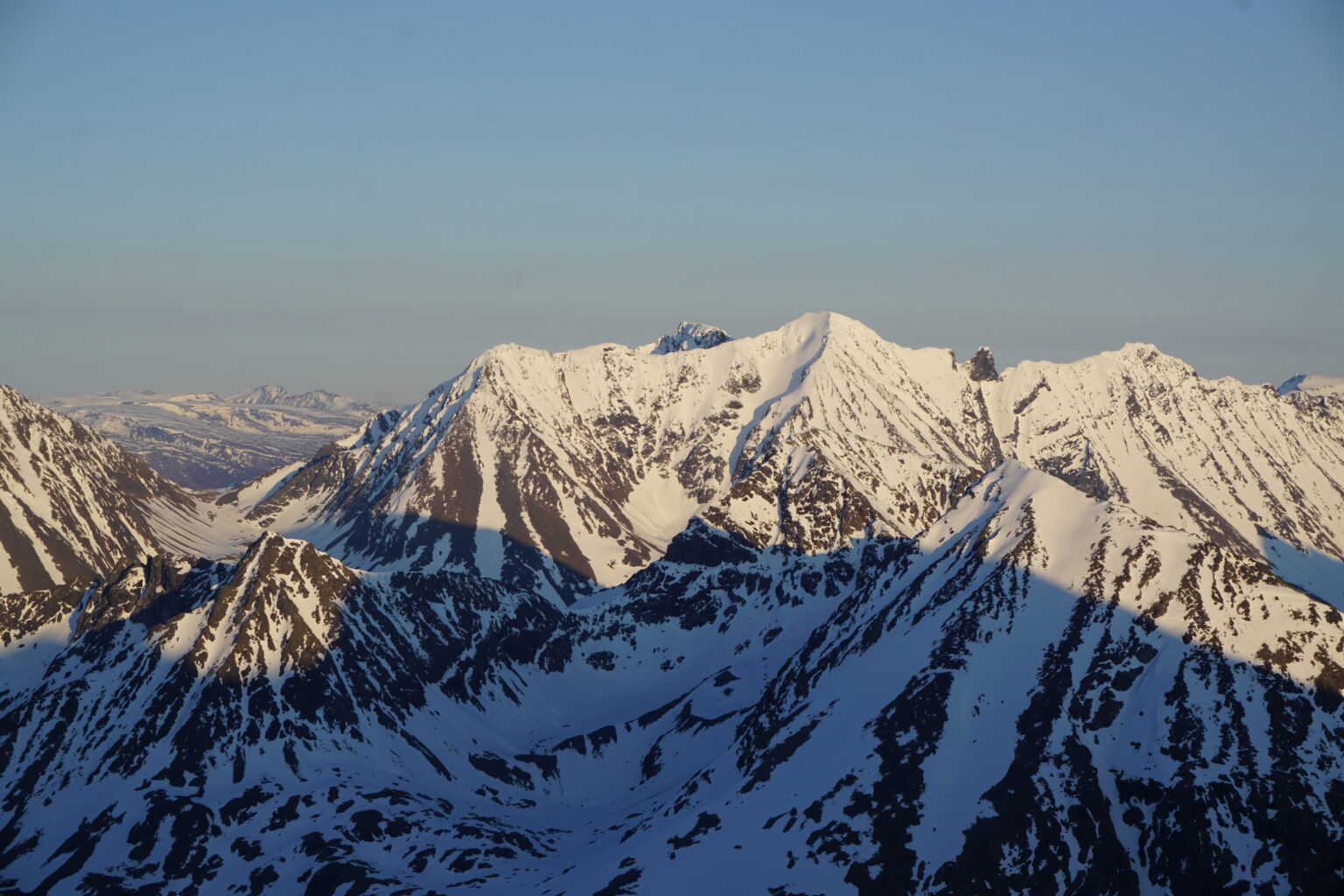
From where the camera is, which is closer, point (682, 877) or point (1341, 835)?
point (1341, 835)

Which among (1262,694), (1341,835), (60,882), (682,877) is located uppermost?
(1262,694)

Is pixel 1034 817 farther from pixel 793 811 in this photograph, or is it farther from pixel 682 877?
pixel 682 877

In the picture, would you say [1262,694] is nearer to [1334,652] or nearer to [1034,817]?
[1334,652]

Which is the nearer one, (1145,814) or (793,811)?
(1145,814)

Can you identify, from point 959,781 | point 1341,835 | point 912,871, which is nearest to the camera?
point 1341,835

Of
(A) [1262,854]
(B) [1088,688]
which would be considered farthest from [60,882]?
(A) [1262,854]

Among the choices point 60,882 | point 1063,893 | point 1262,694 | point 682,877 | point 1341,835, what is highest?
point 1262,694

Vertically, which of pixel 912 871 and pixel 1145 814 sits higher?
pixel 1145 814

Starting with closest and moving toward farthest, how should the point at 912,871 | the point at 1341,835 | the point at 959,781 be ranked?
the point at 1341,835, the point at 912,871, the point at 959,781

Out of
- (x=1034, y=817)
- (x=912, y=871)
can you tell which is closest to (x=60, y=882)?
(x=912, y=871)
